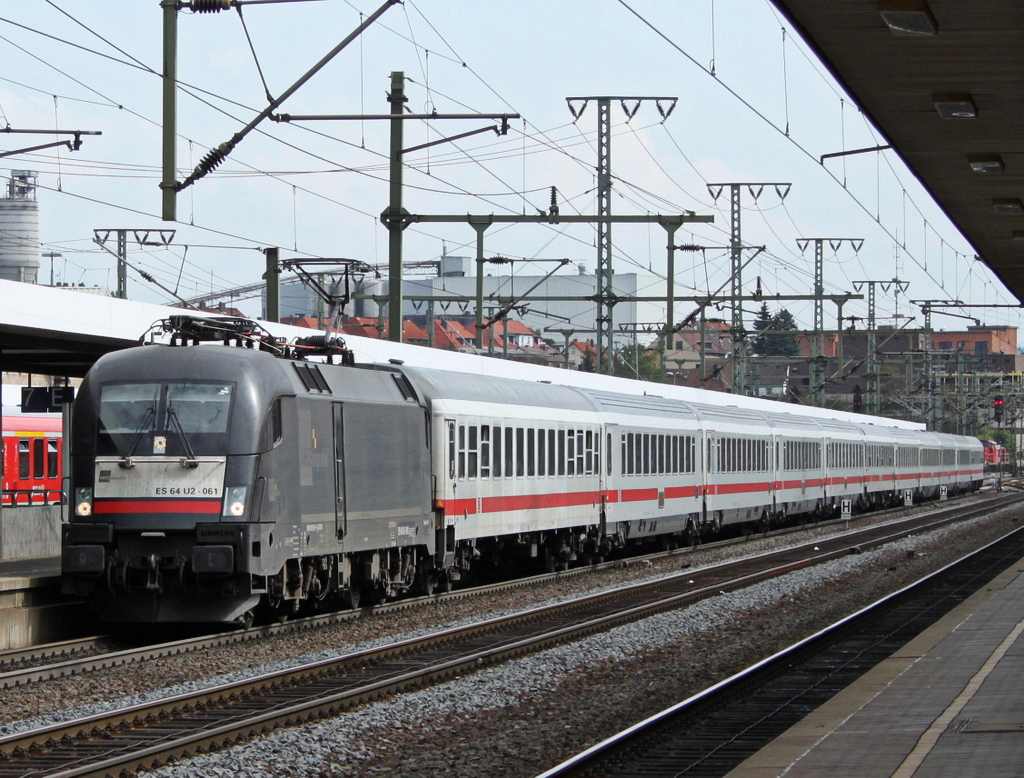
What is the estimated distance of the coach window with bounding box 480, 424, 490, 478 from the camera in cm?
2253

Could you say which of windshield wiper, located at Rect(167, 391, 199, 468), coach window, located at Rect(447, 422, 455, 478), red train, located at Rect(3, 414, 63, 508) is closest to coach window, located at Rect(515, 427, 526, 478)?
coach window, located at Rect(447, 422, 455, 478)

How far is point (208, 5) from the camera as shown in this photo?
17.7 meters

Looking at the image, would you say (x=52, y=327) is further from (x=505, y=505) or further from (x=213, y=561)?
(x=505, y=505)

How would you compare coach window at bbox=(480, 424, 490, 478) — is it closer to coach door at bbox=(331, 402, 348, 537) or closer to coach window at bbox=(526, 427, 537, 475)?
coach window at bbox=(526, 427, 537, 475)

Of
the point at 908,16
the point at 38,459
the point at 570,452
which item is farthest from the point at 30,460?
the point at 908,16

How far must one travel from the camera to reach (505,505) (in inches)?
919

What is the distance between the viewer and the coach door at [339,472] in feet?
58.1

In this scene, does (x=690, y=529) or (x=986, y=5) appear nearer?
(x=986, y=5)

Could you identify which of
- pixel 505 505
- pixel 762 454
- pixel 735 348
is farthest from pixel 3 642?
pixel 735 348

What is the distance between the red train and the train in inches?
512

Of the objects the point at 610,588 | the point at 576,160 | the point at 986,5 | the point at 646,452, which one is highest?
the point at 576,160

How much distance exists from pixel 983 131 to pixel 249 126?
28.0 feet

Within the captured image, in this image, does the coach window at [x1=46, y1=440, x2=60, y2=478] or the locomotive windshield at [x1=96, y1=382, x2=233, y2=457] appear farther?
the coach window at [x1=46, y1=440, x2=60, y2=478]

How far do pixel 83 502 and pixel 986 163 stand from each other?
34.7 ft
